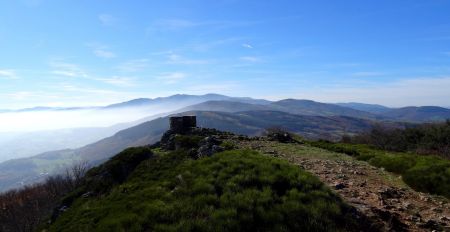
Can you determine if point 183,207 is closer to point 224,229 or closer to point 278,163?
point 224,229

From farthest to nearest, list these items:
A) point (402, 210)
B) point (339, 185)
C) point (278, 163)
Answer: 1. point (278, 163)
2. point (339, 185)
3. point (402, 210)

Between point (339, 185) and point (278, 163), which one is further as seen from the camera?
point (278, 163)

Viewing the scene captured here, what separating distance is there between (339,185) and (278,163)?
318 cm

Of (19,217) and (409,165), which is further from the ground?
(409,165)

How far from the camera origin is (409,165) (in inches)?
926

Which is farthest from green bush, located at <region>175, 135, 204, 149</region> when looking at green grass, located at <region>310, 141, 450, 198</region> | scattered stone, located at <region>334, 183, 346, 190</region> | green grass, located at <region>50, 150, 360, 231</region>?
scattered stone, located at <region>334, 183, 346, 190</region>

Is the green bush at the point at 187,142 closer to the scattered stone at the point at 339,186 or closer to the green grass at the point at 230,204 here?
the green grass at the point at 230,204

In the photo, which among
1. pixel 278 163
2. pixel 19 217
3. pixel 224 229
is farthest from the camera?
pixel 19 217

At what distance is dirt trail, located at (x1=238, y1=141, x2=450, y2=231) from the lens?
552 inches

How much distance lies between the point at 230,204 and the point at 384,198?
721cm

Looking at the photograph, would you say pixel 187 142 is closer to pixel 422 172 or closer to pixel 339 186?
pixel 339 186

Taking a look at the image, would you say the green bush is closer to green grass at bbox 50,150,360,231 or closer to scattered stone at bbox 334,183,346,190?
green grass at bbox 50,150,360,231

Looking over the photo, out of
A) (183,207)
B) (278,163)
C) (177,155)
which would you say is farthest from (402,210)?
(177,155)

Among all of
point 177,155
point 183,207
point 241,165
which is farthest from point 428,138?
point 183,207
